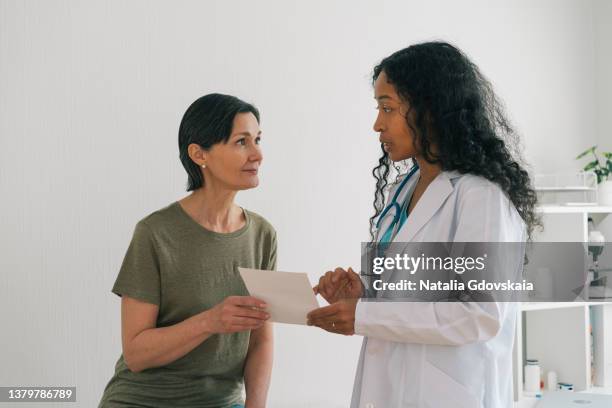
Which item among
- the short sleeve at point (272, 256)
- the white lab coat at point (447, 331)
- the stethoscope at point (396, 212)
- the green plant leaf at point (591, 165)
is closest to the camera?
the white lab coat at point (447, 331)

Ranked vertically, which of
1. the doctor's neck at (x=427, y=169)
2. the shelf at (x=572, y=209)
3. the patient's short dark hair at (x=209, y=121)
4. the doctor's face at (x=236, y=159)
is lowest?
the doctor's neck at (x=427, y=169)

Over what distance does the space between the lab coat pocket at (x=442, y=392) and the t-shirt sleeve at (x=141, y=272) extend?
0.67 metres

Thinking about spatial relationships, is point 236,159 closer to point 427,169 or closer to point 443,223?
point 427,169

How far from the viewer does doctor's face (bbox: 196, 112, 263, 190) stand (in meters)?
1.82

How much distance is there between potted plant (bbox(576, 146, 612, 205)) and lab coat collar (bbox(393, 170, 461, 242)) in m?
2.34

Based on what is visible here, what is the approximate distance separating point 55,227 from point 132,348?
0.55 m

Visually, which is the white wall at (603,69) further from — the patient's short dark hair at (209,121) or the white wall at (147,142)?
the patient's short dark hair at (209,121)

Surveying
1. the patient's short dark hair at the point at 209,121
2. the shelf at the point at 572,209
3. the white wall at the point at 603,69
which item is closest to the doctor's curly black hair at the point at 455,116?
the patient's short dark hair at the point at 209,121

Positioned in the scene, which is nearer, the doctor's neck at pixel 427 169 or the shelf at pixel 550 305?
the doctor's neck at pixel 427 169

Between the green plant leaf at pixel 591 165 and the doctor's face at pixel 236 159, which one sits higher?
the green plant leaf at pixel 591 165

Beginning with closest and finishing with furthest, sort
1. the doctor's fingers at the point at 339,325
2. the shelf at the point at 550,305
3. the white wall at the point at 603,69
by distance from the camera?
the doctor's fingers at the point at 339,325 < the shelf at the point at 550,305 < the white wall at the point at 603,69

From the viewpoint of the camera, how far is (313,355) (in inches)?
106

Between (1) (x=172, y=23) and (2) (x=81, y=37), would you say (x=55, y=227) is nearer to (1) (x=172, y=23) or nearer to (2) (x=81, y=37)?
(2) (x=81, y=37)

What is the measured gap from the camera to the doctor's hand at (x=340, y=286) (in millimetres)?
1719
